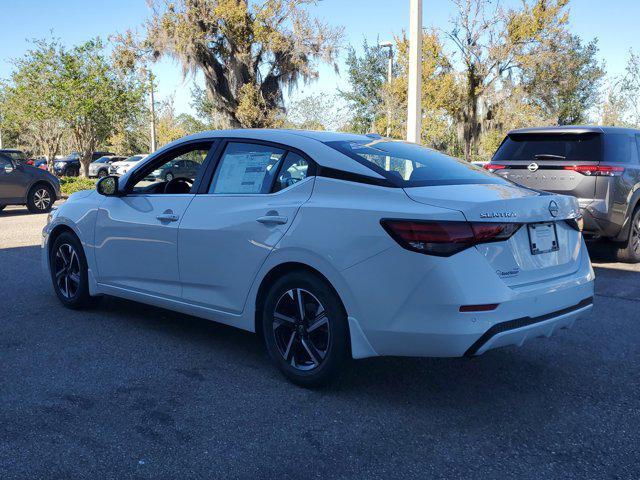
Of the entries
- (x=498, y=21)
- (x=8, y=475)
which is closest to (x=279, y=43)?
(x=498, y=21)

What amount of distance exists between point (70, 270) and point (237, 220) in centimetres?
243

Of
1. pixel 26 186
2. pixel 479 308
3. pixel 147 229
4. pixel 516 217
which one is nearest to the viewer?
pixel 479 308

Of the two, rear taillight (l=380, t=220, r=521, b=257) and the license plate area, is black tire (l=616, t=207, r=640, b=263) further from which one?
rear taillight (l=380, t=220, r=521, b=257)

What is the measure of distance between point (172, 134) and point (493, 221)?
55626mm

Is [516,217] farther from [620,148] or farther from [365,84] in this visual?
[365,84]

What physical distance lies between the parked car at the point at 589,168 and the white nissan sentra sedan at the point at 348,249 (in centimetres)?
411

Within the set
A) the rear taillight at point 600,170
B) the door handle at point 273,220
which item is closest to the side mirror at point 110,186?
the door handle at point 273,220

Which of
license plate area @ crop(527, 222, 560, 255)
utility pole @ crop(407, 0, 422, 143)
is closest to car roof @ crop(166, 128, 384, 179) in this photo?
license plate area @ crop(527, 222, 560, 255)

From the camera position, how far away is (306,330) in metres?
3.93

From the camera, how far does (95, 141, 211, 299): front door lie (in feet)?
15.7

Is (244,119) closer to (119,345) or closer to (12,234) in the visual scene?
(12,234)

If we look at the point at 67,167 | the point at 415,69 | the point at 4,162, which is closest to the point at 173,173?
the point at 415,69

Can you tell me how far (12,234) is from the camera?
11.9 meters

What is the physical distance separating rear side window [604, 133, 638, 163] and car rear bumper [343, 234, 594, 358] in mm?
5253
